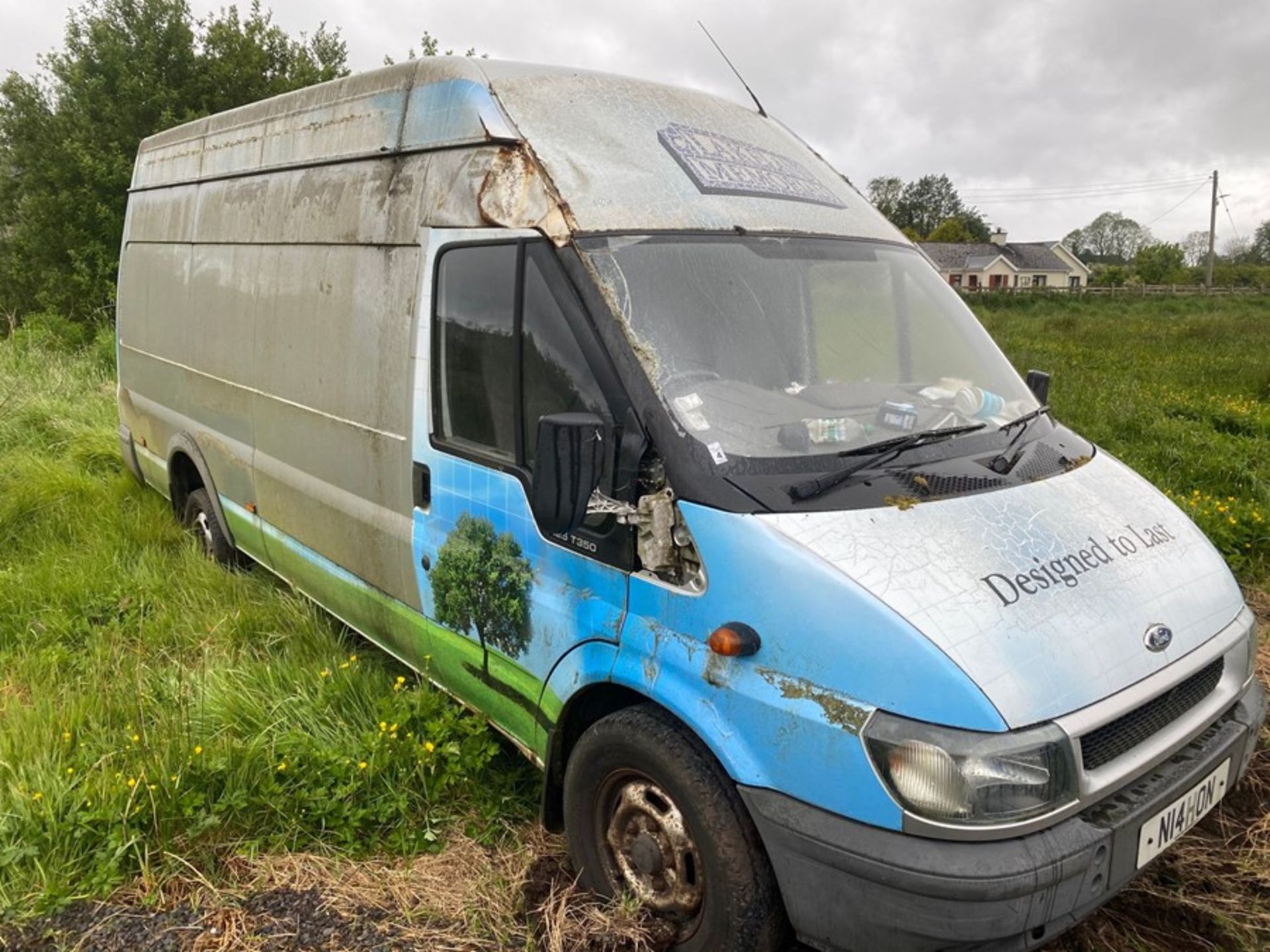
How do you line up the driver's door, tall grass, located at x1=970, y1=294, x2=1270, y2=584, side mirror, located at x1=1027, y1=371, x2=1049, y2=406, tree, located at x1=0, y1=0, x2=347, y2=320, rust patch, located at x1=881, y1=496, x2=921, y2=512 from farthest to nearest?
tree, located at x1=0, y1=0, x2=347, y2=320
tall grass, located at x1=970, y1=294, x2=1270, y2=584
side mirror, located at x1=1027, y1=371, x2=1049, y2=406
the driver's door
rust patch, located at x1=881, y1=496, x2=921, y2=512

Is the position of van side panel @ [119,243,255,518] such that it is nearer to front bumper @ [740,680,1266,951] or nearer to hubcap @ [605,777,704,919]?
hubcap @ [605,777,704,919]

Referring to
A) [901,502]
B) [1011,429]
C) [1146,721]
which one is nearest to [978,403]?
[1011,429]

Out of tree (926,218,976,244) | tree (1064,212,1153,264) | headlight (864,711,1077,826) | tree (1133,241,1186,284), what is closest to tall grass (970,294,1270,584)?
headlight (864,711,1077,826)

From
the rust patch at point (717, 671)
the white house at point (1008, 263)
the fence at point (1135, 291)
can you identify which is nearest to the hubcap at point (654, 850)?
Answer: the rust patch at point (717, 671)

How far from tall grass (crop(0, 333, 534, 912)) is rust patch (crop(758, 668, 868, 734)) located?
4.94ft

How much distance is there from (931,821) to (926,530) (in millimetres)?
706

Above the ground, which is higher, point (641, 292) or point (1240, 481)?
point (641, 292)

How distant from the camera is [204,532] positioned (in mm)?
5738

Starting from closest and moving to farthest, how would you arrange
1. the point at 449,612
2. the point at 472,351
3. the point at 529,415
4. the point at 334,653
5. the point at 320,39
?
the point at 529,415 < the point at 472,351 < the point at 449,612 < the point at 334,653 < the point at 320,39

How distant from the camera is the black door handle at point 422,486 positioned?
10.9 ft

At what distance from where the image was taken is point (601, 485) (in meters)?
2.55

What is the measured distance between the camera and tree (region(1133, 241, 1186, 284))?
209 feet

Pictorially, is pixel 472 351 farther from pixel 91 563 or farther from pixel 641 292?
pixel 91 563

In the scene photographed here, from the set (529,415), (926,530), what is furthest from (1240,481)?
(529,415)
